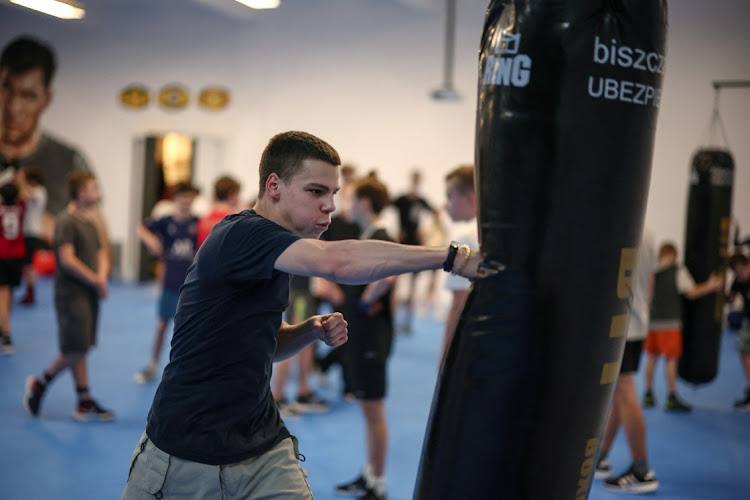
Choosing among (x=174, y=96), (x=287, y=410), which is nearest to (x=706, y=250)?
(x=287, y=410)

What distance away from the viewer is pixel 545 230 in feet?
6.29

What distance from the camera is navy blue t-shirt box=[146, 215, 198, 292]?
6078 millimetres

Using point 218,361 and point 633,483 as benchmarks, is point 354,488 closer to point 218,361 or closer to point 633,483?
point 633,483

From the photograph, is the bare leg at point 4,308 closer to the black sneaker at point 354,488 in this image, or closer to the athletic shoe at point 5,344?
the athletic shoe at point 5,344

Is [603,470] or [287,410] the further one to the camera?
[287,410]

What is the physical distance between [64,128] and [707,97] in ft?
35.9

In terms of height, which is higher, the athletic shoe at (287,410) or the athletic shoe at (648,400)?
the athletic shoe at (648,400)

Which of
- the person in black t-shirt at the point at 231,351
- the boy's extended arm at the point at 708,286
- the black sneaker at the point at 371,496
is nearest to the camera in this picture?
the person in black t-shirt at the point at 231,351

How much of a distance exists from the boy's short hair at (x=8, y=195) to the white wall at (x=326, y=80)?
203 inches

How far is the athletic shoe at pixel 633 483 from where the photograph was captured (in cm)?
410

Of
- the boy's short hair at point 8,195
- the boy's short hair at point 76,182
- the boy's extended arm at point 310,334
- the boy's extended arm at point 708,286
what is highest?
the boy's short hair at point 76,182

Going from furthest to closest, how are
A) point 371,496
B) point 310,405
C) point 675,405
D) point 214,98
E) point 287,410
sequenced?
point 214,98, point 675,405, point 310,405, point 287,410, point 371,496

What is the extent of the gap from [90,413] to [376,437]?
2.33 m

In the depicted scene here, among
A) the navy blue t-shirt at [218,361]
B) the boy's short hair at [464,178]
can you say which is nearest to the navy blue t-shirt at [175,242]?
the boy's short hair at [464,178]
